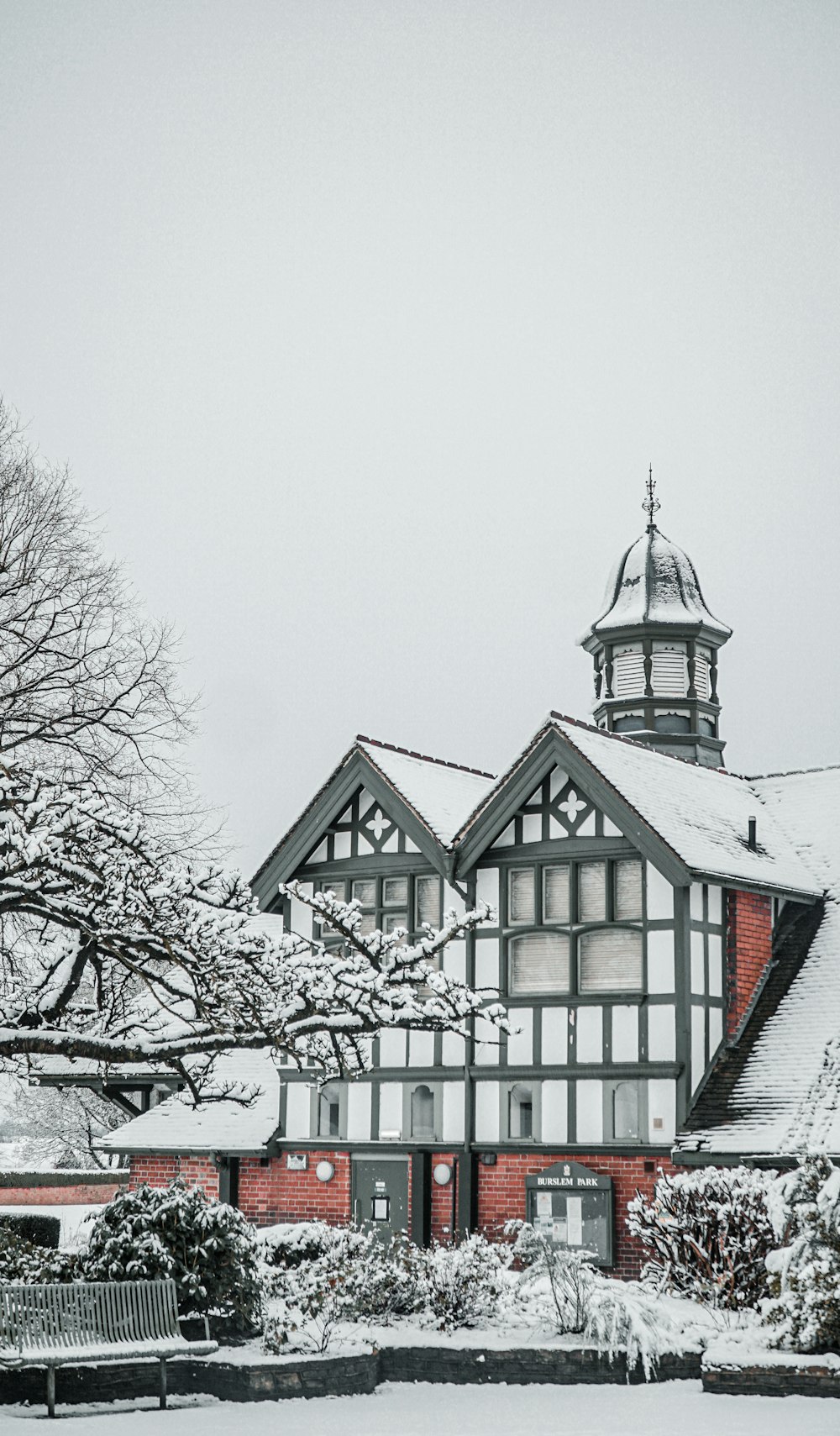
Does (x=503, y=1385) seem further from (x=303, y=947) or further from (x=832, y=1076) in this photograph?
(x=832, y=1076)

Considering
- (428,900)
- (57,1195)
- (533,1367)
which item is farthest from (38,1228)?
(57,1195)

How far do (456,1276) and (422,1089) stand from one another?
27.8 feet

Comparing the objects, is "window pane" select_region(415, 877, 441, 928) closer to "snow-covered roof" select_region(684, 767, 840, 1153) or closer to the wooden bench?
"snow-covered roof" select_region(684, 767, 840, 1153)

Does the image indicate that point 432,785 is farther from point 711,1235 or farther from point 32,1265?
point 32,1265

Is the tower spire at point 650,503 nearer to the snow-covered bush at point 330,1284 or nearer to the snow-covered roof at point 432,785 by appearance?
the snow-covered roof at point 432,785

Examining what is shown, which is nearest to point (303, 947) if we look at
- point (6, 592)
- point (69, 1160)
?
point (6, 592)

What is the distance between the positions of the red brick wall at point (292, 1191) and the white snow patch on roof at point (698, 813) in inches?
273

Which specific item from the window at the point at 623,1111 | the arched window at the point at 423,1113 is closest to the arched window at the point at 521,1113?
the window at the point at 623,1111

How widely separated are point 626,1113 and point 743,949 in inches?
120

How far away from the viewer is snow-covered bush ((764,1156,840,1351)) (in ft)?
44.7

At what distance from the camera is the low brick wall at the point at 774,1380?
1315 centimetres

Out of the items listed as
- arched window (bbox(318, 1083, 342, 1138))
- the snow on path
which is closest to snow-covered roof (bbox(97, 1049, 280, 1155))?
arched window (bbox(318, 1083, 342, 1138))

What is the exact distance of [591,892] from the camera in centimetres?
2331

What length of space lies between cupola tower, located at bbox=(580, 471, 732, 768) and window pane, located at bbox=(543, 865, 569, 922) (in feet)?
31.2
